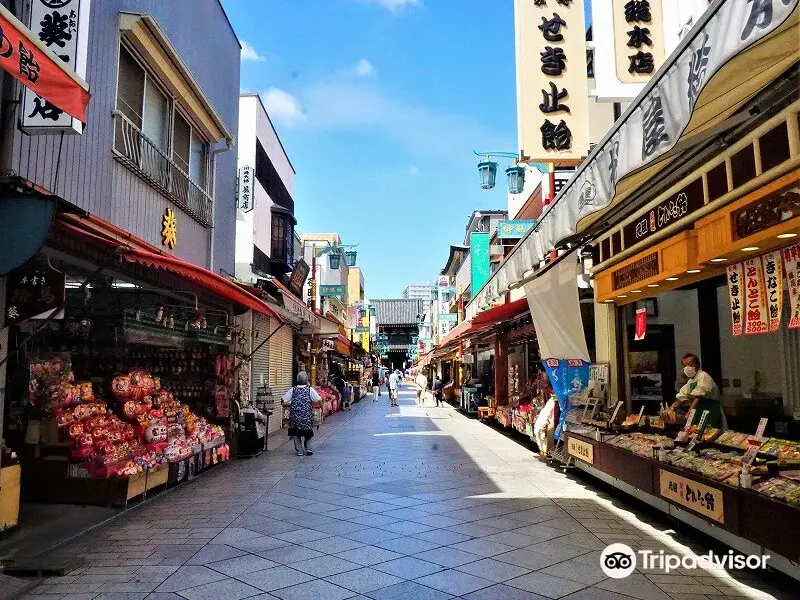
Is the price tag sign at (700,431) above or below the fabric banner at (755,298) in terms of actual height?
below

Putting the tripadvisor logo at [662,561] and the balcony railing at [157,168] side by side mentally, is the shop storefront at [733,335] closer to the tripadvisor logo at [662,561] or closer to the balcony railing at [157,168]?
the tripadvisor logo at [662,561]

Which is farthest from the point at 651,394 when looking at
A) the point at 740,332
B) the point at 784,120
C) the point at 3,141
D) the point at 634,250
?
the point at 3,141

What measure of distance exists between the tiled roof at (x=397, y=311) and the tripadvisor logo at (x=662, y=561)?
7556cm

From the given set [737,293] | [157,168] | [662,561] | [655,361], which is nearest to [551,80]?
[737,293]

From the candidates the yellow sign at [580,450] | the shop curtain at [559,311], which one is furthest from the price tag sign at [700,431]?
the shop curtain at [559,311]

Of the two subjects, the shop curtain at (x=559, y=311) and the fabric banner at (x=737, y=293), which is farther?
the shop curtain at (x=559, y=311)

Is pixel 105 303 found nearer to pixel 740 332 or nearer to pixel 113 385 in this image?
pixel 113 385

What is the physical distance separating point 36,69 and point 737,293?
6458 mm

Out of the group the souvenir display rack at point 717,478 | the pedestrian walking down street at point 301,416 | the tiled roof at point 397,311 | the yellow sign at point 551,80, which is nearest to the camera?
the souvenir display rack at point 717,478

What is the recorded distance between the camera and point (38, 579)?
4.76 meters

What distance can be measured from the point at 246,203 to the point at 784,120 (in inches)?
488

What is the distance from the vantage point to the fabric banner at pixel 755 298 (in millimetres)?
5656

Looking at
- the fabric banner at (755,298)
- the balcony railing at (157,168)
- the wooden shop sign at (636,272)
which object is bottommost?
the fabric banner at (755,298)

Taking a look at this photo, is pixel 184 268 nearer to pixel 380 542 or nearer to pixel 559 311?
pixel 380 542
